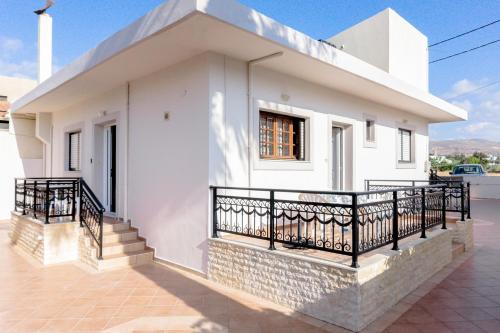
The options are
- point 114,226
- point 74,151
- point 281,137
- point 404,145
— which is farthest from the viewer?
point 404,145

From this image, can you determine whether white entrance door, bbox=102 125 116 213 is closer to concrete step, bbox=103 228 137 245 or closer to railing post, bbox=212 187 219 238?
concrete step, bbox=103 228 137 245

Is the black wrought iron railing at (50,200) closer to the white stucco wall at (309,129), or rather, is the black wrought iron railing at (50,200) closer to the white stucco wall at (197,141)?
the white stucco wall at (197,141)

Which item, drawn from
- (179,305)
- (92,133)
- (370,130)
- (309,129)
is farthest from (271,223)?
(92,133)

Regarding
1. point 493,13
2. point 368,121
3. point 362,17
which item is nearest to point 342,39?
point 362,17

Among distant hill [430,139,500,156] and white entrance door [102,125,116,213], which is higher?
distant hill [430,139,500,156]

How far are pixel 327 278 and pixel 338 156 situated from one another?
4660 mm

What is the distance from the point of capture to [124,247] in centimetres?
575

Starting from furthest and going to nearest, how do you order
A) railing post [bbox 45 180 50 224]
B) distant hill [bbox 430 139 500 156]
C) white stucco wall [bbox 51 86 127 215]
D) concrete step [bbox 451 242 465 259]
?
distant hill [bbox 430 139 500 156]
white stucco wall [bbox 51 86 127 215]
concrete step [bbox 451 242 465 259]
railing post [bbox 45 180 50 224]

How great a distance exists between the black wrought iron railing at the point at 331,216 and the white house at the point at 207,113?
0.37 metres

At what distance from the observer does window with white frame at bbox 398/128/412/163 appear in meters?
9.78

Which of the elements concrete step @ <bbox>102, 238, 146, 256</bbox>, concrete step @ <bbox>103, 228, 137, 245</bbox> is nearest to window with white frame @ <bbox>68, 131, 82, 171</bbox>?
concrete step @ <bbox>103, 228, 137, 245</bbox>

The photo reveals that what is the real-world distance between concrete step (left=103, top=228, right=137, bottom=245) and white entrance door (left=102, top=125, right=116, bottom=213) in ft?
5.32

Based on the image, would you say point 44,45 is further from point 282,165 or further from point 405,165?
point 405,165

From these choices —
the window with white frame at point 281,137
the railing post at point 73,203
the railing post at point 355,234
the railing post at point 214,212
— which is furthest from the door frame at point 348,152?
the railing post at point 73,203
